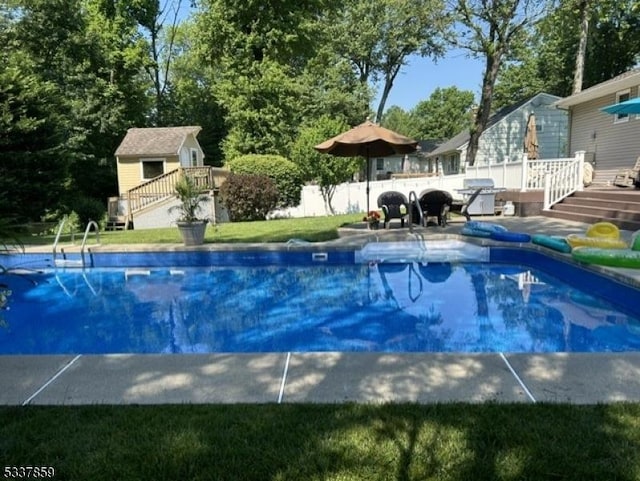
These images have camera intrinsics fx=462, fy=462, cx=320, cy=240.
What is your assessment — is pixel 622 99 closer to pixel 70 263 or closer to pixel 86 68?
pixel 70 263

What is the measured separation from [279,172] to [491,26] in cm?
1152

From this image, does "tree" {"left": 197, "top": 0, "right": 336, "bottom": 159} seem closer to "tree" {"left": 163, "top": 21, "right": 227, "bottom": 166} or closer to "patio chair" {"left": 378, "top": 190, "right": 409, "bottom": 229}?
"tree" {"left": 163, "top": 21, "right": 227, "bottom": 166}

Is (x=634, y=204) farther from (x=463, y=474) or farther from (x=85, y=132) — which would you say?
(x=85, y=132)

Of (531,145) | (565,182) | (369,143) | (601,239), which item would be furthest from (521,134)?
(601,239)

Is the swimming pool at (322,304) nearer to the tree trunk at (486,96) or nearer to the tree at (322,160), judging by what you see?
the tree at (322,160)

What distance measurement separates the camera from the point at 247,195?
1688 centimetres

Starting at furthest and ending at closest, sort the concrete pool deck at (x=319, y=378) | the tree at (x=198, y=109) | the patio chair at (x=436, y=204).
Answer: the tree at (x=198, y=109), the patio chair at (x=436, y=204), the concrete pool deck at (x=319, y=378)

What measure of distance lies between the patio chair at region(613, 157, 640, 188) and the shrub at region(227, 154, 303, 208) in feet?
35.8

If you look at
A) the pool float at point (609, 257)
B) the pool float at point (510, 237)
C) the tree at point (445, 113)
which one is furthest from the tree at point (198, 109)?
the tree at point (445, 113)

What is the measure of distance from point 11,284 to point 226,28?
60.6 ft

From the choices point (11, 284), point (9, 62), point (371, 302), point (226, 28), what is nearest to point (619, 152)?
point (371, 302)

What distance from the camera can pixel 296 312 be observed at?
21.5 feet

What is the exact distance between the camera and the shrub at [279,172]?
18719 millimetres

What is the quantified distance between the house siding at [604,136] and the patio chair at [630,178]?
1218 mm
